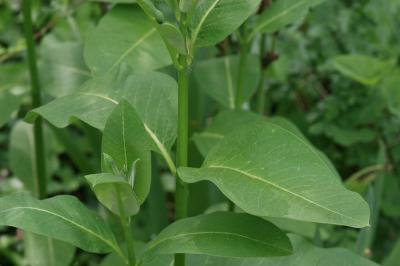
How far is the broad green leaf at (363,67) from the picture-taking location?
1916 mm

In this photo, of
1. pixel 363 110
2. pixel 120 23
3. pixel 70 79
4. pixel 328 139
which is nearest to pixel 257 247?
pixel 120 23

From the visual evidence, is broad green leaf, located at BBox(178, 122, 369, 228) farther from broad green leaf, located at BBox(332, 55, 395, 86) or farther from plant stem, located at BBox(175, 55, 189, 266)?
broad green leaf, located at BBox(332, 55, 395, 86)

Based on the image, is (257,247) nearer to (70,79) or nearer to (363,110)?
(70,79)

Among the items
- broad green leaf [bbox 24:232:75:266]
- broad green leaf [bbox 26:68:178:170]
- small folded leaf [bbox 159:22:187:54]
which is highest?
small folded leaf [bbox 159:22:187:54]

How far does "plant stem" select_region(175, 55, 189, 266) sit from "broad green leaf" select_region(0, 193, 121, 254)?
11cm

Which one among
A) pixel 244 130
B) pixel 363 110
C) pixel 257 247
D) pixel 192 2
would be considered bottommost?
pixel 363 110

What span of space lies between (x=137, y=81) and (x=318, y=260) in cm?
37

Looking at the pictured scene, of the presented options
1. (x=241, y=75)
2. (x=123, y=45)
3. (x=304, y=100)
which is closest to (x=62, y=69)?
(x=123, y=45)

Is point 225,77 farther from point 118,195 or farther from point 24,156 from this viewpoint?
point 118,195

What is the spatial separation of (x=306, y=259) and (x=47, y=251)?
76 centimetres

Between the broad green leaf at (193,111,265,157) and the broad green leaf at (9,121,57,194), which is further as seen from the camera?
the broad green leaf at (9,121,57,194)

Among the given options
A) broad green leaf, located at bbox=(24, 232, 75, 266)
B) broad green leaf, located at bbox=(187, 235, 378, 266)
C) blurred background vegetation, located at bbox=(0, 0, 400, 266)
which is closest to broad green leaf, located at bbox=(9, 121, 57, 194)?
blurred background vegetation, located at bbox=(0, 0, 400, 266)

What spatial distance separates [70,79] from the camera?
4.99ft

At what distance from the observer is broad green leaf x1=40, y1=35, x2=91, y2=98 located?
149cm
